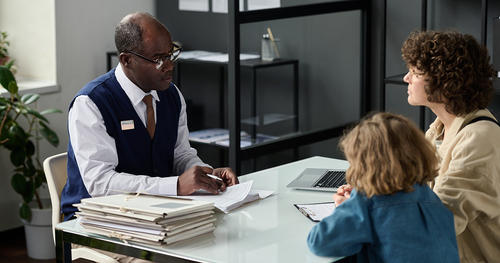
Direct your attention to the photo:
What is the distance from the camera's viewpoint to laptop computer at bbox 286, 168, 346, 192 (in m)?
2.44

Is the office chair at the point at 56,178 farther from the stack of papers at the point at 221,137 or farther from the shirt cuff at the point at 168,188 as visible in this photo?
the stack of papers at the point at 221,137

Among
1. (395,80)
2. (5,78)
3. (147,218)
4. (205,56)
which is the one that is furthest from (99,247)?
(205,56)

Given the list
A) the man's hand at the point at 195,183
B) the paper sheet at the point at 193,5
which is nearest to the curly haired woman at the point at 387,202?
the man's hand at the point at 195,183

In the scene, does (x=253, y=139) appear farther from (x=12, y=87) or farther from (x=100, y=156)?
(x=100, y=156)

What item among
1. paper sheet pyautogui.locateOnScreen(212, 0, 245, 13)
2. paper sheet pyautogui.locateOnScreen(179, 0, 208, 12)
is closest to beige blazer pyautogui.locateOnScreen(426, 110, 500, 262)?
paper sheet pyautogui.locateOnScreen(212, 0, 245, 13)

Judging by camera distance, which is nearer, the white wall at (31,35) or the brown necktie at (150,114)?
the brown necktie at (150,114)

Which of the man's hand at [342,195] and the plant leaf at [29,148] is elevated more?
the man's hand at [342,195]

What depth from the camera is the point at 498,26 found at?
346 centimetres

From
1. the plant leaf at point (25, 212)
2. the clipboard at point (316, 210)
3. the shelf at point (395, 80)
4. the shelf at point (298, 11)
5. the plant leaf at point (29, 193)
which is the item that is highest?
the shelf at point (298, 11)

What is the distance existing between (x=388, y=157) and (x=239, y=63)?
196cm

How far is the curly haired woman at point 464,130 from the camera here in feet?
6.32

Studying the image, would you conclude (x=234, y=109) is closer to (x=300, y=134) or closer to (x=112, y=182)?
(x=300, y=134)

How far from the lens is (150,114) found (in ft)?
8.41

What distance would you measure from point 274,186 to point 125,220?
713 millimetres
